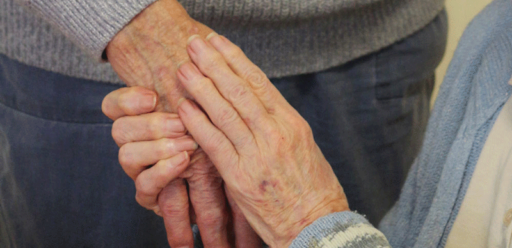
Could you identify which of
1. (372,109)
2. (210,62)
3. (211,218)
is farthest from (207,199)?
(372,109)

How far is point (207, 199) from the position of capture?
0.70 m

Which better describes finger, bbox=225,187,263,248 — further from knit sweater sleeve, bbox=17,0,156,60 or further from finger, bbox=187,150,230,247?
knit sweater sleeve, bbox=17,0,156,60

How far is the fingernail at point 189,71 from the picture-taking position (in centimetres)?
61

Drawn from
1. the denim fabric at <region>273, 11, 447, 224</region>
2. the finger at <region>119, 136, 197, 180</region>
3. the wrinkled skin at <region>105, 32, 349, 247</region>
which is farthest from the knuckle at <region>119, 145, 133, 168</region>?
the denim fabric at <region>273, 11, 447, 224</region>

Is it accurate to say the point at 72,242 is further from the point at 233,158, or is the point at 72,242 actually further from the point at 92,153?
the point at 233,158

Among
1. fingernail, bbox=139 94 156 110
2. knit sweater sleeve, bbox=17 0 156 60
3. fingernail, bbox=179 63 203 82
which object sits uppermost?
knit sweater sleeve, bbox=17 0 156 60

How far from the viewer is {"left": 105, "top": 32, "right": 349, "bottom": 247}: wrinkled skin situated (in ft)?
1.99

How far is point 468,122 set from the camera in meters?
0.70

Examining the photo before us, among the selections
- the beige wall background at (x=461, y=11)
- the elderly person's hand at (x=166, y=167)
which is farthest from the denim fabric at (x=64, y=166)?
the beige wall background at (x=461, y=11)

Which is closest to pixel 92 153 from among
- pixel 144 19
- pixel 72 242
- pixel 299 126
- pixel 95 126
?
pixel 95 126

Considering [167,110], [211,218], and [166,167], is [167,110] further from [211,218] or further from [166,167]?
[211,218]

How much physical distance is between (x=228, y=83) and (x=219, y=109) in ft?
0.14

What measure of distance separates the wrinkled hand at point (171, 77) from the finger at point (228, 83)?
3 centimetres

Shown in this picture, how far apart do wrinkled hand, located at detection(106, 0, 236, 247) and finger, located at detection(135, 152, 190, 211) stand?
34 mm
